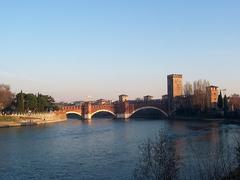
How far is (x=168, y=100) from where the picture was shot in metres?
91.8

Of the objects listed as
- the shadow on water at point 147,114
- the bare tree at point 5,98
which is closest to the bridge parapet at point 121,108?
the shadow on water at point 147,114

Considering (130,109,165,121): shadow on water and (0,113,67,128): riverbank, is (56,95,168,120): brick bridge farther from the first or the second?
(0,113,67,128): riverbank

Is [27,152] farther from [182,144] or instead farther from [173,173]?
[173,173]

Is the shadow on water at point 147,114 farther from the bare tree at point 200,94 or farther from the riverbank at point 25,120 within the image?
the riverbank at point 25,120

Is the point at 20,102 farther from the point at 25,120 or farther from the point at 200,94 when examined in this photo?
the point at 200,94

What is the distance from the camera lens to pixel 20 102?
212 ft

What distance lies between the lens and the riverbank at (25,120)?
55.2 meters

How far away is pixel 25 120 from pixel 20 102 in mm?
5903

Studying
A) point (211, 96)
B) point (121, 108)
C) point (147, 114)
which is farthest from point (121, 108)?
point (211, 96)

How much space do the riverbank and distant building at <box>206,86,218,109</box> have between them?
2580cm

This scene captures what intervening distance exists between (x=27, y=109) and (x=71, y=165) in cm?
4791

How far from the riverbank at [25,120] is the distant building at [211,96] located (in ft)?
84.6

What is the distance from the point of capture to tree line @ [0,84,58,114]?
65.1 metres

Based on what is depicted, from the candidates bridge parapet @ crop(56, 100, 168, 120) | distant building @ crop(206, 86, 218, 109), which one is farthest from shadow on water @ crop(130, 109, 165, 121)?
distant building @ crop(206, 86, 218, 109)
